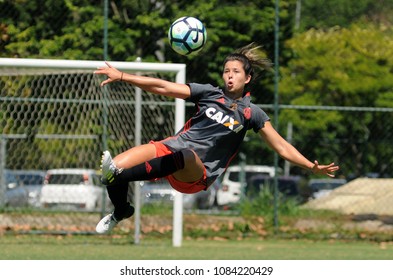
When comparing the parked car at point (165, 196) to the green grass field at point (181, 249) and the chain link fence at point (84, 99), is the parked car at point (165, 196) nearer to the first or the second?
the chain link fence at point (84, 99)

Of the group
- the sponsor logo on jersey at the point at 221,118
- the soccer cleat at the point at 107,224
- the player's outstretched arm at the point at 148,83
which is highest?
the player's outstretched arm at the point at 148,83

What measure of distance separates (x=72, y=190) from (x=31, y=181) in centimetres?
69

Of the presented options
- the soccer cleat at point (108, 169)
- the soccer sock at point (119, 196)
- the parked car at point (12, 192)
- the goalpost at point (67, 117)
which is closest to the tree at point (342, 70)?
the goalpost at point (67, 117)

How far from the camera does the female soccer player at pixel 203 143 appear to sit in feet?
27.1

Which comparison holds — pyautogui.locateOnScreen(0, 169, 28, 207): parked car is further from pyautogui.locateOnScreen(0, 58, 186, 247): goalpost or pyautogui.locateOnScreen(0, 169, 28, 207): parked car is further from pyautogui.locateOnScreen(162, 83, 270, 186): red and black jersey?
pyautogui.locateOnScreen(162, 83, 270, 186): red and black jersey

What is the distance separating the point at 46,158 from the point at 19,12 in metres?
2.59

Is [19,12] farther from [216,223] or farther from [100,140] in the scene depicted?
[216,223]

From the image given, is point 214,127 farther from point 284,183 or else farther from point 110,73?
point 284,183

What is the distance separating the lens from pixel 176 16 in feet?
57.7

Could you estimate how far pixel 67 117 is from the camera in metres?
15.0

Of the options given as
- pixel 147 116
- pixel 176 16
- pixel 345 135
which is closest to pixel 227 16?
pixel 176 16

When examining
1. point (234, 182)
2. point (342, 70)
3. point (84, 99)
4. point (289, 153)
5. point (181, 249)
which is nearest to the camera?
point (289, 153)

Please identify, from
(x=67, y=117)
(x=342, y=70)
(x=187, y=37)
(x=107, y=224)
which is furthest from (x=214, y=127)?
(x=342, y=70)

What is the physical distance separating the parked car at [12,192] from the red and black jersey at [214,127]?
22.7 feet
